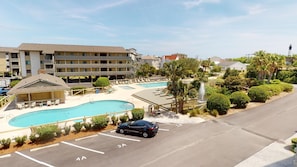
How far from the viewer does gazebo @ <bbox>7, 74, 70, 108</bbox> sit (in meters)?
24.7

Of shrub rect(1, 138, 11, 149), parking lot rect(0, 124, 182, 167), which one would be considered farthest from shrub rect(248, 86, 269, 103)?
shrub rect(1, 138, 11, 149)

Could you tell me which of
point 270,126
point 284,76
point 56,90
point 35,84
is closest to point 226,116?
point 270,126

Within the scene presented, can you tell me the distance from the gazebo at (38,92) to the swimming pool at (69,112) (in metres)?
2.80

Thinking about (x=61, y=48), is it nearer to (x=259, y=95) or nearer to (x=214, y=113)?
(x=214, y=113)

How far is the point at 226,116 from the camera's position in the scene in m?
19.2

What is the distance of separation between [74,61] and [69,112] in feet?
89.9

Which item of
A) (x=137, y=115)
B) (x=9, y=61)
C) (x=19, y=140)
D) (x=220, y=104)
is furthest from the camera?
(x=9, y=61)

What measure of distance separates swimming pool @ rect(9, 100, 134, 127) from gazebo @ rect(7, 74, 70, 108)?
Result: 9.20ft

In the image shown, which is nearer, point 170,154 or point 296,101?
point 170,154

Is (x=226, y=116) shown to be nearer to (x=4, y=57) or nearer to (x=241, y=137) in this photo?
(x=241, y=137)

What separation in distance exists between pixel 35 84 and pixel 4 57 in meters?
55.7

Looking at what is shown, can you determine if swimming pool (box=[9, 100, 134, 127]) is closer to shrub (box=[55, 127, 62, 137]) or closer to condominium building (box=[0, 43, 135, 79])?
shrub (box=[55, 127, 62, 137])

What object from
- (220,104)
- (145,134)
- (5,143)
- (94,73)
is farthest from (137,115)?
(94,73)

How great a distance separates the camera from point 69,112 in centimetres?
2391
